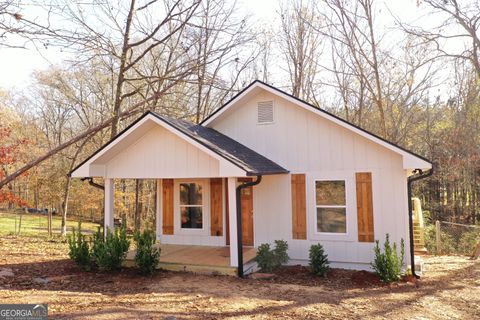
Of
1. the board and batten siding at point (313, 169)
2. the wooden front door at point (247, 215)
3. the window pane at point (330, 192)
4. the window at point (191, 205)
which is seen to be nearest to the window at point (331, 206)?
the window pane at point (330, 192)

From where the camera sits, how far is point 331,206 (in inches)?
372

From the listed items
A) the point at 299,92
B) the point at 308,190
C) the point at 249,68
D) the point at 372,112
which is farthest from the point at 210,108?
the point at 308,190

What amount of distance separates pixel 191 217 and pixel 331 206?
4.47 metres

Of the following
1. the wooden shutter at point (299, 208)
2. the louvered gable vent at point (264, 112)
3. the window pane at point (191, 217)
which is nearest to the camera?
the wooden shutter at point (299, 208)

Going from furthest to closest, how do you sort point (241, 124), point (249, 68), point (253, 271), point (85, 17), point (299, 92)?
point (249, 68) → point (299, 92) → point (85, 17) → point (241, 124) → point (253, 271)

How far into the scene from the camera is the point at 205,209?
11.1 metres

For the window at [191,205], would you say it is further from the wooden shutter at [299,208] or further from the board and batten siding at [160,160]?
the wooden shutter at [299,208]

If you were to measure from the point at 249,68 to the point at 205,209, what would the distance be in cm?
1415

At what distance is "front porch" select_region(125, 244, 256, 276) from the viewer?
8391mm

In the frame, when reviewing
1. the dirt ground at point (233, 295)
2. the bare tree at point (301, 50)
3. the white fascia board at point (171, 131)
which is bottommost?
the dirt ground at point (233, 295)

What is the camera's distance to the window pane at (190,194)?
1127 cm

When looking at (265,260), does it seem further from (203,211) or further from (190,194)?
(190,194)

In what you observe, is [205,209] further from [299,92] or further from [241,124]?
[299,92]

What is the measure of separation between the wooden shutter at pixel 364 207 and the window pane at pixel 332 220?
401 millimetres
